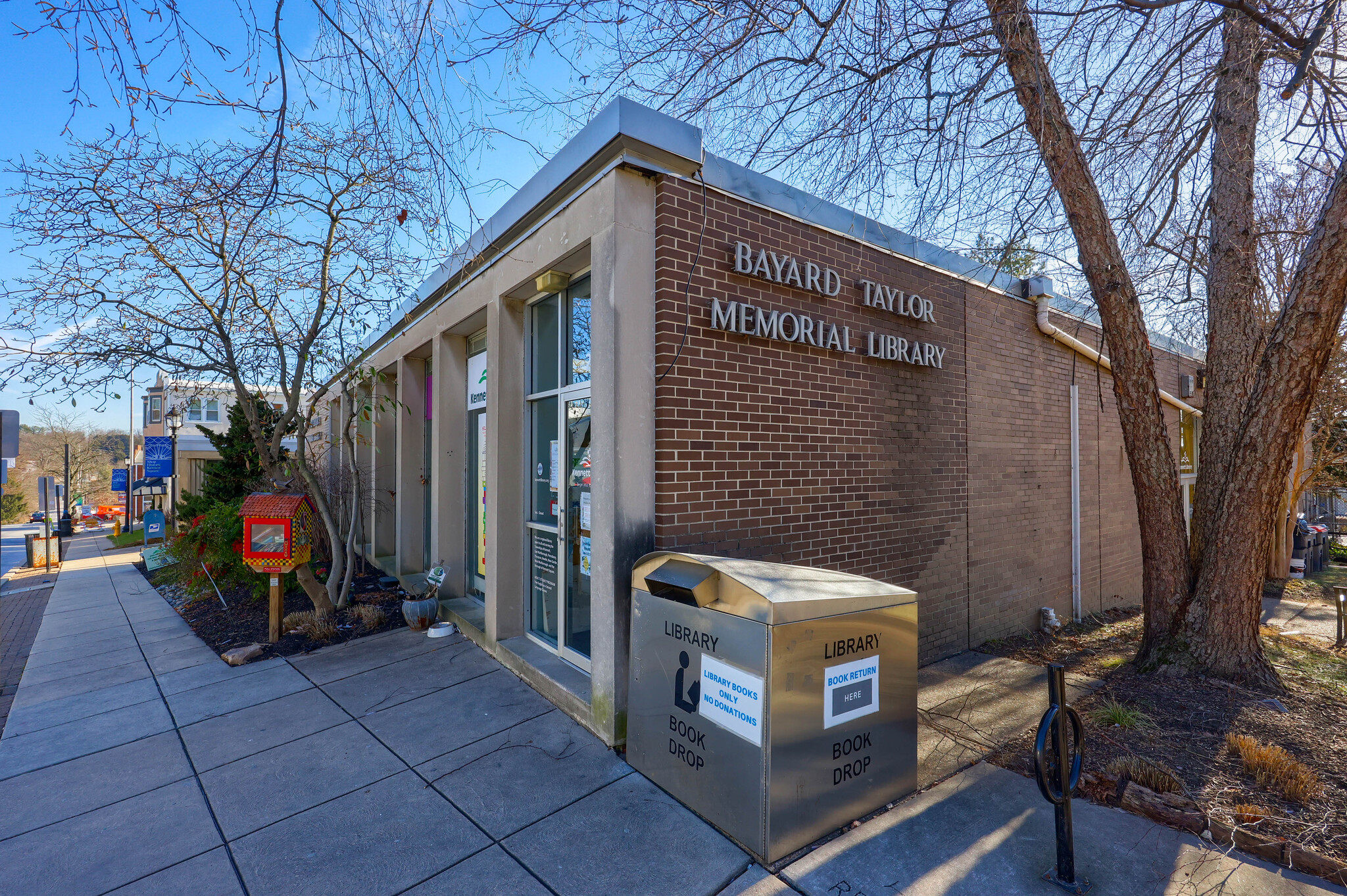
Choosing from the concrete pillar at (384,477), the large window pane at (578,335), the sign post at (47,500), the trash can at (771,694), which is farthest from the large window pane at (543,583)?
the sign post at (47,500)

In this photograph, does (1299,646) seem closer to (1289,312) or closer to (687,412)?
(1289,312)

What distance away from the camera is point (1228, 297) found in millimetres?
5742

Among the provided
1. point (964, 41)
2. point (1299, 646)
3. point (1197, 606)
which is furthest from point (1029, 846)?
point (1299, 646)

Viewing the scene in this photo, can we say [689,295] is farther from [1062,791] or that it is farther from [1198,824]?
[1198,824]

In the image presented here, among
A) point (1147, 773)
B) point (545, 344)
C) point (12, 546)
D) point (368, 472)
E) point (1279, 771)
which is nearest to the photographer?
point (1279, 771)

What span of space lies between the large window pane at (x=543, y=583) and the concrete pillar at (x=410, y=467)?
3734mm

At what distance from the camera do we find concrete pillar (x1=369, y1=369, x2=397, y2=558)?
33.9ft

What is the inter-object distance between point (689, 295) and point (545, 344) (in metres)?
2.02

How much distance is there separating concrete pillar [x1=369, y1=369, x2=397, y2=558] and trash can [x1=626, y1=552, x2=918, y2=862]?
805 centimetres

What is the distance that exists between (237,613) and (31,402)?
10.4 feet

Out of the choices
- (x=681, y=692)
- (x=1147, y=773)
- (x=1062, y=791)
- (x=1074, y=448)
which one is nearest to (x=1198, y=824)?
(x=1147, y=773)

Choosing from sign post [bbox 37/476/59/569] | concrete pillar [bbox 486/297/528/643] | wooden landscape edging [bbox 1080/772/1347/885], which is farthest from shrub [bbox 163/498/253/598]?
wooden landscape edging [bbox 1080/772/1347/885]

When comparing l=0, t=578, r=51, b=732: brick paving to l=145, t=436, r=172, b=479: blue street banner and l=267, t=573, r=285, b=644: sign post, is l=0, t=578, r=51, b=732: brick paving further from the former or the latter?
l=145, t=436, r=172, b=479: blue street banner

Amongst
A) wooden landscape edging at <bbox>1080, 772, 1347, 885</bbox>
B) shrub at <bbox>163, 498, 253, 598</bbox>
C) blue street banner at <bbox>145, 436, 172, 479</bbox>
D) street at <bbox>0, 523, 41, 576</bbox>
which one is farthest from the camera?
blue street banner at <bbox>145, 436, 172, 479</bbox>
